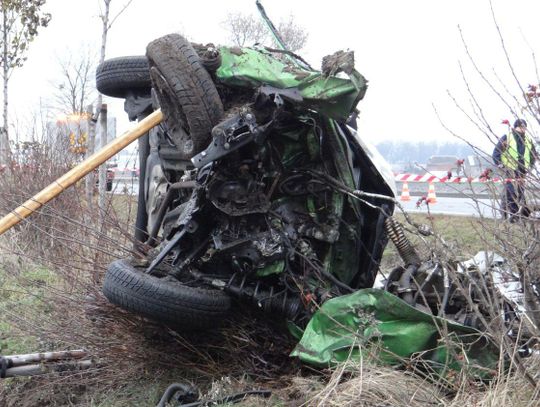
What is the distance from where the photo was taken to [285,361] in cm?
432

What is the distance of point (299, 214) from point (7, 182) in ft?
18.8

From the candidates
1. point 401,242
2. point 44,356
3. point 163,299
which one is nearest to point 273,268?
point 163,299

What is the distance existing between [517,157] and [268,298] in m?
1.63

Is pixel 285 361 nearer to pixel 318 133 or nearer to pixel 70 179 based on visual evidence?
pixel 318 133

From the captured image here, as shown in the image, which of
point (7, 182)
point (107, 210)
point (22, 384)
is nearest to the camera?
point (22, 384)

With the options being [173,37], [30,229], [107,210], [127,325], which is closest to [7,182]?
[30,229]

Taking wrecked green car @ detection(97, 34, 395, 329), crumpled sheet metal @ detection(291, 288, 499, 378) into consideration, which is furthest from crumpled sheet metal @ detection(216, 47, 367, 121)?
crumpled sheet metal @ detection(291, 288, 499, 378)

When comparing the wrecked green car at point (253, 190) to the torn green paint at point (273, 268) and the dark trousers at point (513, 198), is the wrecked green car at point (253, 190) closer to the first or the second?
the torn green paint at point (273, 268)

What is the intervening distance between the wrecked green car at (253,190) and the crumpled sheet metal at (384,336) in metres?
0.20

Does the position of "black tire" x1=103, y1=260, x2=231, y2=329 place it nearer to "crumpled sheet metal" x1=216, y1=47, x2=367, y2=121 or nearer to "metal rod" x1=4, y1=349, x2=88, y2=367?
"metal rod" x1=4, y1=349, x2=88, y2=367

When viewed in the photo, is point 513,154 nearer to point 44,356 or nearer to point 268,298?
point 268,298

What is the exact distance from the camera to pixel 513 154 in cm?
318

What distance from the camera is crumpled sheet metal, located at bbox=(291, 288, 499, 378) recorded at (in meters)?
3.65

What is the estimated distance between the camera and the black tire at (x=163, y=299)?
3.82m
